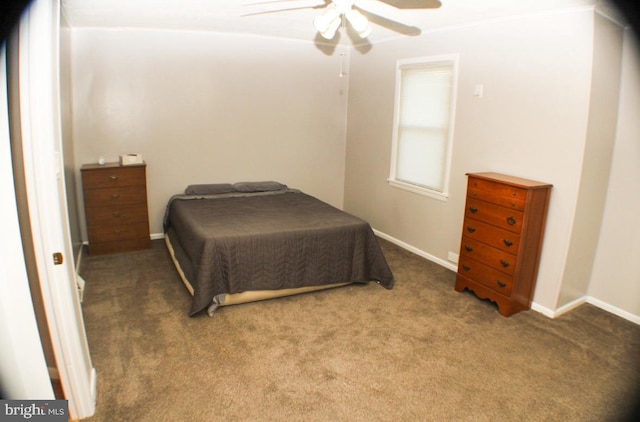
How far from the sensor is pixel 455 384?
213cm

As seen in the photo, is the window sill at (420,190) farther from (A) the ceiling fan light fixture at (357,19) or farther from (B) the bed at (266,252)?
(A) the ceiling fan light fixture at (357,19)

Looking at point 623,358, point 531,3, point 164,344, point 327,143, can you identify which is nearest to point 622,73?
point 531,3

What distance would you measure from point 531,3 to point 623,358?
7.55 ft

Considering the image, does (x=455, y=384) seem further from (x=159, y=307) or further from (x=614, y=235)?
(x=159, y=307)

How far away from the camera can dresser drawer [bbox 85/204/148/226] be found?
147 inches

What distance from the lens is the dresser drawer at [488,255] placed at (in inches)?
111

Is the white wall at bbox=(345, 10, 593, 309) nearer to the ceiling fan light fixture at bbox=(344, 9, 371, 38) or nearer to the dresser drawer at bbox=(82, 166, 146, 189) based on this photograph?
the ceiling fan light fixture at bbox=(344, 9, 371, 38)

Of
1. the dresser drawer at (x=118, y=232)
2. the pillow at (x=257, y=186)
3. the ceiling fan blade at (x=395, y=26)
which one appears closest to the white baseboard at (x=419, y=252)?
the pillow at (x=257, y=186)

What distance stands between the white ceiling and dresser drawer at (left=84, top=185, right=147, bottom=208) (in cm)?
149

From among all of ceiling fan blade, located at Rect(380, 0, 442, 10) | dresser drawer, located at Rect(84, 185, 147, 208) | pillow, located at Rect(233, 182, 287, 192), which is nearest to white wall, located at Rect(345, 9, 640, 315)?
ceiling fan blade, located at Rect(380, 0, 442, 10)

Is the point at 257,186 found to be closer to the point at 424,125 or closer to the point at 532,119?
the point at 424,125

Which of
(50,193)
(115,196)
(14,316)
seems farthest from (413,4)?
(115,196)

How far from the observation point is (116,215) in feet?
12.6

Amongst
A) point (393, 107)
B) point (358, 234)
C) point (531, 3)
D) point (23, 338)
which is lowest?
point (358, 234)
